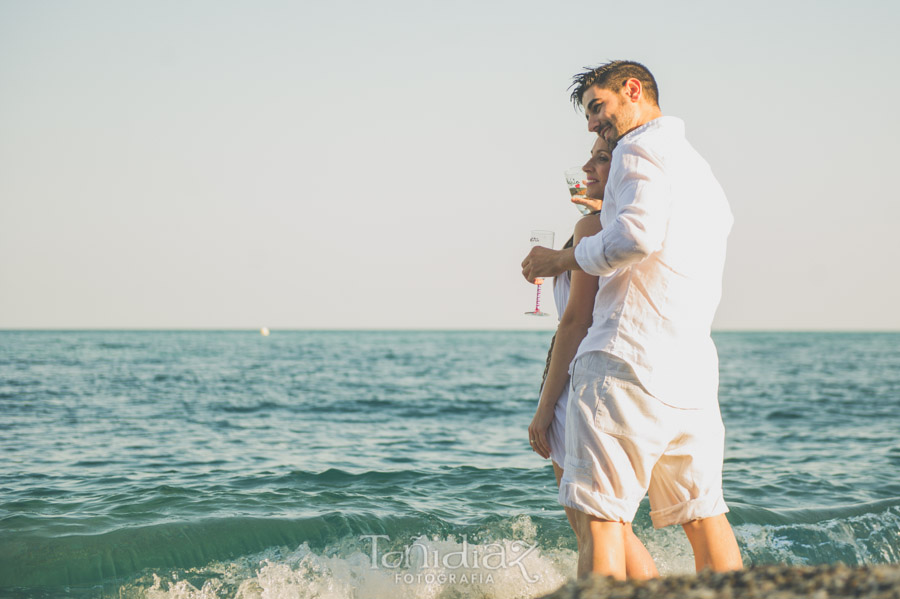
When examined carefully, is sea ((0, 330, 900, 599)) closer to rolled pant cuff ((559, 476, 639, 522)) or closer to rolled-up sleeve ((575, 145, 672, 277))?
rolled pant cuff ((559, 476, 639, 522))

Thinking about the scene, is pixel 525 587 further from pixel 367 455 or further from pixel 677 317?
pixel 367 455

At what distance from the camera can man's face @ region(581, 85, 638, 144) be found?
2592 millimetres

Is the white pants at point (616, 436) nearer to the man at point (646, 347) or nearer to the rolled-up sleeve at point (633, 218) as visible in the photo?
the man at point (646, 347)

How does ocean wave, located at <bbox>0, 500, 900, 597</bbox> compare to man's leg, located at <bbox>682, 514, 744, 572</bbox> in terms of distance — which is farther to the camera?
ocean wave, located at <bbox>0, 500, 900, 597</bbox>

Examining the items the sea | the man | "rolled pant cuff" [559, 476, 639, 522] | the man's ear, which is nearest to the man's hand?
the man

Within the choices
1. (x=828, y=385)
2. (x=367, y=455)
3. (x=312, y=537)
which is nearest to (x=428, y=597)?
(x=312, y=537)

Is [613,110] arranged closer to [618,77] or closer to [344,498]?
[618,77]

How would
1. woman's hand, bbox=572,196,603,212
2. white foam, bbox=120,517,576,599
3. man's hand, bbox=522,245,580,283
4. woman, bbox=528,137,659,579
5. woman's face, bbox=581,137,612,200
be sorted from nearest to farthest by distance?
man's hand, bbox=522,245,580,283 < woman, bbox=528,137,659,579 < woman's face, bbox=581,137,612,200 < woman's hand, bbox=572,196,603,212 < white foam, bbox=120,517,576,599

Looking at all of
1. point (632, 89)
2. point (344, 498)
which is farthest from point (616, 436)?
point (344, 498)

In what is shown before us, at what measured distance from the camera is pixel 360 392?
61.9 feet

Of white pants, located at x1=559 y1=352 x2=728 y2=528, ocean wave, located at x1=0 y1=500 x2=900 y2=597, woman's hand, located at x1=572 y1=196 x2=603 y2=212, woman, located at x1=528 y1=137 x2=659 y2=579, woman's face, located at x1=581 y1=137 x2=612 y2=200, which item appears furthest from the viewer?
ocean wave, located at x1=0 y1=500 x2=900 y2=597

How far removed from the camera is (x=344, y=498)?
7070 millimetres

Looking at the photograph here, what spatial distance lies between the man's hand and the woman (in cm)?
9

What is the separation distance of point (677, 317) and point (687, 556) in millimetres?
3630
